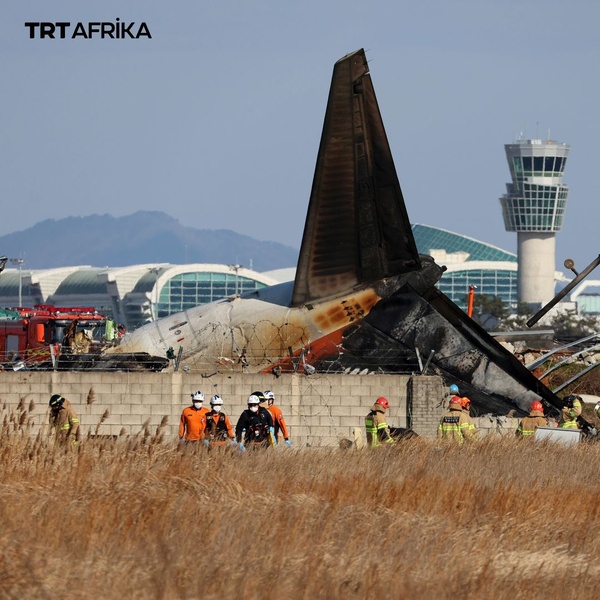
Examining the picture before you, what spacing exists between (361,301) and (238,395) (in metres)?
3.77

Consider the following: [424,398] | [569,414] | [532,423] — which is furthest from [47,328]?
[532,423]

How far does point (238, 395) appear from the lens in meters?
33.3

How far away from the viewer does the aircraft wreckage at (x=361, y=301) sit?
111 feet

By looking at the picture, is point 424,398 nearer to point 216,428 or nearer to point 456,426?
point 456,426

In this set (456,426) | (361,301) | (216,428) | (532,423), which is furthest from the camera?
(361,301)

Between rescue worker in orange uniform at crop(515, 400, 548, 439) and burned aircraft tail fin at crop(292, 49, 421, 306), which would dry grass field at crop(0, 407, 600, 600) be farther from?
burned aircraft tail fin at crop(292, 49, 421, 306)

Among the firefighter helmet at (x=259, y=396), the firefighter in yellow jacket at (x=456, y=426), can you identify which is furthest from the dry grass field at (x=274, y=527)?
the firefighter in yellow jacket at (x=456, y=426)

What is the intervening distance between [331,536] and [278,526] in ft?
1.99

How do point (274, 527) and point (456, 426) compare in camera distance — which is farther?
point (456, 426)

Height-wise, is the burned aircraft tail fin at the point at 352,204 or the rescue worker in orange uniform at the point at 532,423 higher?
the burned aircraft tail fin at the point at 352,204

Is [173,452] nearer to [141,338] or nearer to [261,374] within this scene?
[261,374]

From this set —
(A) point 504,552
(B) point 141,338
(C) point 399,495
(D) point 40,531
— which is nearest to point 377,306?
(B) point 141,338

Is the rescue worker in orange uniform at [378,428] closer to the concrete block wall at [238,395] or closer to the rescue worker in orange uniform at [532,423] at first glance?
the rescue worker in orange uniform at [532,423]

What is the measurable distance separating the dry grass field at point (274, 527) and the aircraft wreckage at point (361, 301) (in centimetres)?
1311
